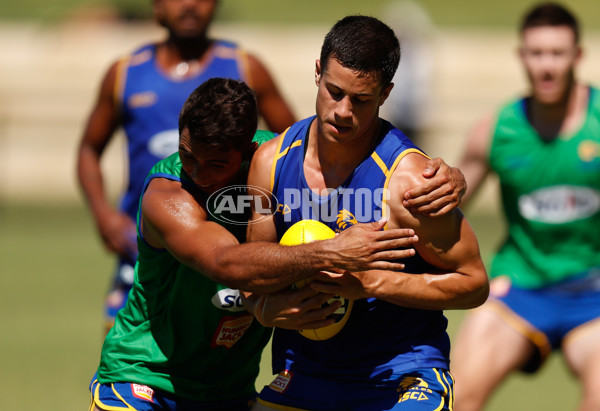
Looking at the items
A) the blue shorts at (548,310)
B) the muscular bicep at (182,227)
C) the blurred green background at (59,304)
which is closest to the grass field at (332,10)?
the blurred green background at (59,304)

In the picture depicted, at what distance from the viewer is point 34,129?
17.5m

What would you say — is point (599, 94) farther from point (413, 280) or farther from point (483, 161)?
point (413, 280)

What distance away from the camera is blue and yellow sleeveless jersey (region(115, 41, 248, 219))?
730 centimetres

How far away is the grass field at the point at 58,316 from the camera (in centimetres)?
877

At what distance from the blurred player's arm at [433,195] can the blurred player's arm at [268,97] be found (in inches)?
109

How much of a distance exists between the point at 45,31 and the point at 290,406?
65.0ft

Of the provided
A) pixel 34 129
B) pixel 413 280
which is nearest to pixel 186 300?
pixel 413 280

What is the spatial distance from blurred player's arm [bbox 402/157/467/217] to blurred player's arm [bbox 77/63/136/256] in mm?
3266

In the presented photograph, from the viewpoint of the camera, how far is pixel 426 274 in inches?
185

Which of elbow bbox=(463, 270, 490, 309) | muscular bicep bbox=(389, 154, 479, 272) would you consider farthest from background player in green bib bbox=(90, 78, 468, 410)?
elbow bbox=(463, 270, 490, 309)

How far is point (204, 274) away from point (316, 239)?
536mm

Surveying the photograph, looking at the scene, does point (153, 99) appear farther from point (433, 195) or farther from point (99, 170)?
point (433, 195)
